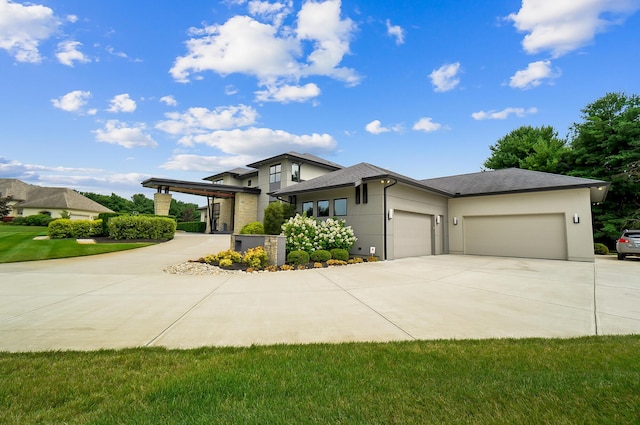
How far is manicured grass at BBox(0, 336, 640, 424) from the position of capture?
1.79 metres

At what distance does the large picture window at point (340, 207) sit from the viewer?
13.1m

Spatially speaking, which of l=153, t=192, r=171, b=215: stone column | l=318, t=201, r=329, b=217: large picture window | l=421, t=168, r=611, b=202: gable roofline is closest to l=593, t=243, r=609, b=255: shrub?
l=421, t=168, r=611, b=202: gable roofline

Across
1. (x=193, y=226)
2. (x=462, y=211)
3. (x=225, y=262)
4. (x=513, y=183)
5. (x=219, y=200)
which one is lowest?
(x=225, y=262)

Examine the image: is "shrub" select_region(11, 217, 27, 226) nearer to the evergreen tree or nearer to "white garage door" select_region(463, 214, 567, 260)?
"white garage door" select_region(463, 214, 567, 260)

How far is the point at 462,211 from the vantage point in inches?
602

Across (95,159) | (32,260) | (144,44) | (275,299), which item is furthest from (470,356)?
(95,159)

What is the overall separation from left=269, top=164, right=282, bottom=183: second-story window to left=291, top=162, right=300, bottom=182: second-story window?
1.02 meters

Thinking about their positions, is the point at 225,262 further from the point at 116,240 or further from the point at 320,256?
the point at 116,240

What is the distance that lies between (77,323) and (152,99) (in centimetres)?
1299

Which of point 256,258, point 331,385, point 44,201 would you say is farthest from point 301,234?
point 44,201

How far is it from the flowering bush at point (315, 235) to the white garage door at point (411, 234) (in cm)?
229

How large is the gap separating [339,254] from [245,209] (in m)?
13.6

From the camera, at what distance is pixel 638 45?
31.0 ft

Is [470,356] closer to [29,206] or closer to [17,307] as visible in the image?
[17,307]
